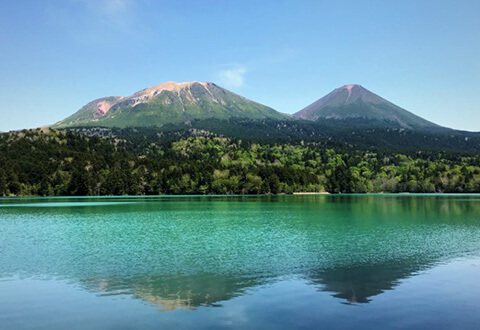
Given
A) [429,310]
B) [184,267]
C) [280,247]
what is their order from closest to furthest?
[429,310], [184,267], [280,247]

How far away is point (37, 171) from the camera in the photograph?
19450 centimetres

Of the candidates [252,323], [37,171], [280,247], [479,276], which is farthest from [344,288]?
[37,171]

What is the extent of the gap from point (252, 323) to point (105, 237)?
113 ft

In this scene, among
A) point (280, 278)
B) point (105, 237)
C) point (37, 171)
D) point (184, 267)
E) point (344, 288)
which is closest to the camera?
point (344, 288)

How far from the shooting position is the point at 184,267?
30453 mm

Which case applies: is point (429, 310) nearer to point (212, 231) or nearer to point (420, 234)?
point (420, 234)

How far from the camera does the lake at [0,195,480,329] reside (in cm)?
1847

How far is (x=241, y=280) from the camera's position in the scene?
25938mm

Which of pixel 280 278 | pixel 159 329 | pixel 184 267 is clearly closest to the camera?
pixel 159 329

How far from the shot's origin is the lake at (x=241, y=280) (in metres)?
18.5

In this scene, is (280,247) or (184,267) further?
(280,247)

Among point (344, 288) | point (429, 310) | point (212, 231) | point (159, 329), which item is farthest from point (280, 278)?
point (212, 231)

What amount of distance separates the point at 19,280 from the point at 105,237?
69.6ft

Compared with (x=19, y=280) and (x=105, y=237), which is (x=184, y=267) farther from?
(x=105, y=237)
